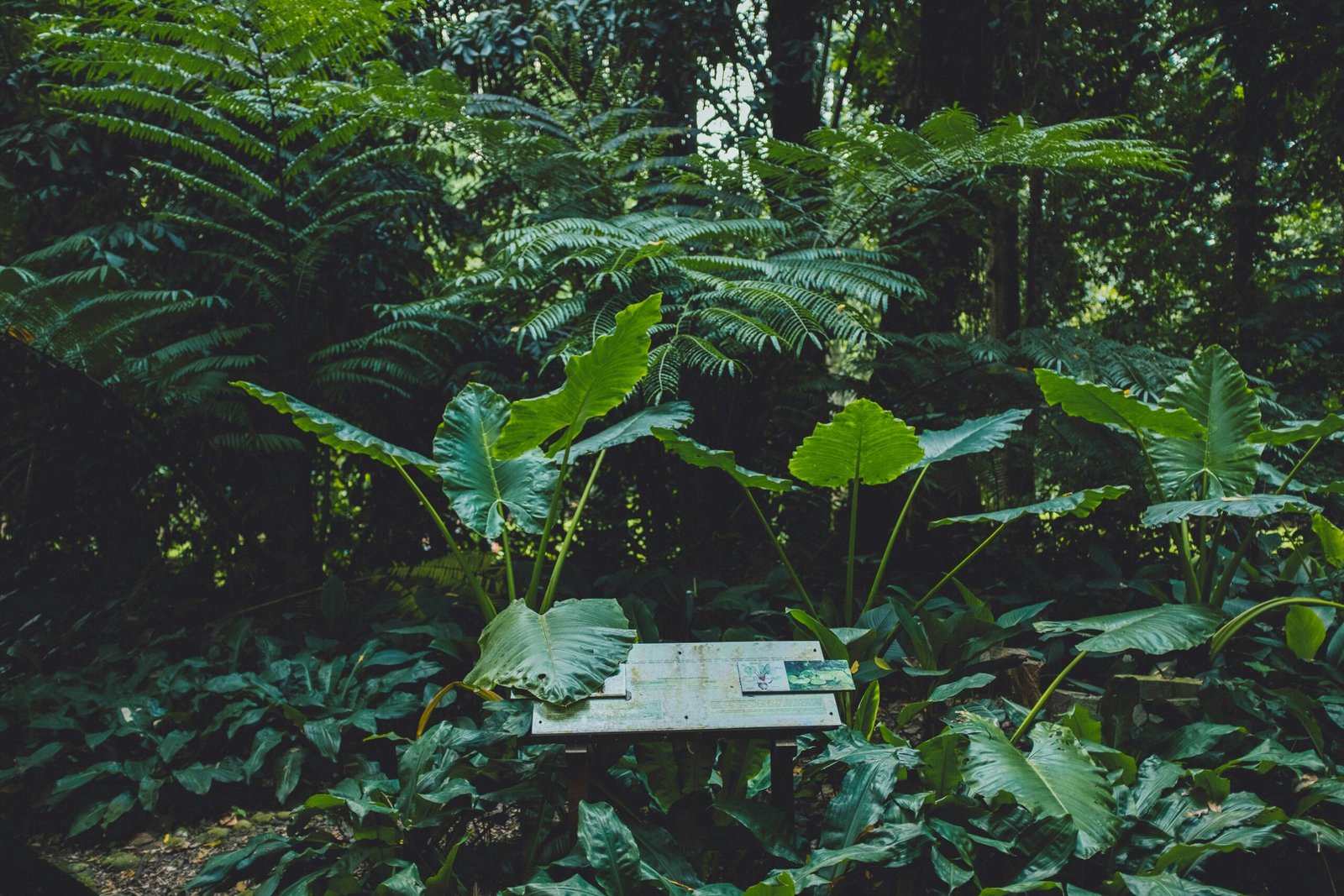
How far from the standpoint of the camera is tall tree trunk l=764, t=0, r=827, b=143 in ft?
14.8

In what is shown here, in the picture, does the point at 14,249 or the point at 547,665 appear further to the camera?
the point at 14,249

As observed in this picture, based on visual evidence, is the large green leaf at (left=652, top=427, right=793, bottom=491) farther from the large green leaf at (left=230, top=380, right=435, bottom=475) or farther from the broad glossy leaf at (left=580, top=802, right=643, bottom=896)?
the broad glossy leaf at (left=580, top=802, right=643, bottom=896)

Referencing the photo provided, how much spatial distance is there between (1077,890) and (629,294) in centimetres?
240

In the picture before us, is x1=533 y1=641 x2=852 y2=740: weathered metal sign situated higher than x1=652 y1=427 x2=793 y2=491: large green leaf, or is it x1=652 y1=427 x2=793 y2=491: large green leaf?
x1=652 y1=427 x2=793 y2=491: large green leaf

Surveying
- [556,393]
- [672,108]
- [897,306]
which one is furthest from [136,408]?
[897,306]

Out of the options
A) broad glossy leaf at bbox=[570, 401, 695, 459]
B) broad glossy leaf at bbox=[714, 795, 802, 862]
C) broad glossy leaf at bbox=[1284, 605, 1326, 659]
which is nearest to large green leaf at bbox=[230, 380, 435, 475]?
broad glossy leaf at bbox=[570, 401, 695, 459]

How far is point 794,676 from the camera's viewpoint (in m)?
2.21

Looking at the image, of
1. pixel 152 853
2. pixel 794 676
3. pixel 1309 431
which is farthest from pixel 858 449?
pixel 152 853

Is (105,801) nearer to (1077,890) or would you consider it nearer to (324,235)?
(324,235)

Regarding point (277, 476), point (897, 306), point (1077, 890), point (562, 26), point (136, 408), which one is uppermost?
point (562, 26)

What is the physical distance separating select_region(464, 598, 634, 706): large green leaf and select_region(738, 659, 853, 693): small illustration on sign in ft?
1.06

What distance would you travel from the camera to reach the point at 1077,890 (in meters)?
1.89

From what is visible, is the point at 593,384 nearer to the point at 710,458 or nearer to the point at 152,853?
the point at 710,458

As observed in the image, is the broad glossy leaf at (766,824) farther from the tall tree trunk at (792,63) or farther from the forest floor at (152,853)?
the tall tree trunk at (792,63)
